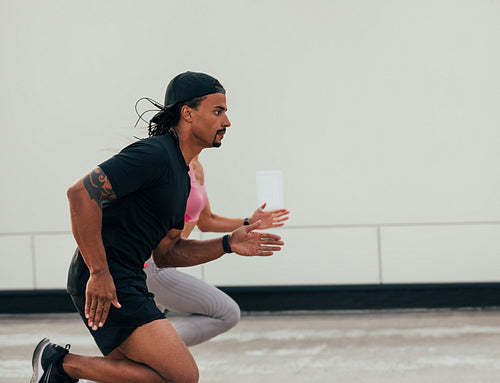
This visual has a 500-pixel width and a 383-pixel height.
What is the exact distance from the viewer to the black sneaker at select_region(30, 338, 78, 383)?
2.16 metres

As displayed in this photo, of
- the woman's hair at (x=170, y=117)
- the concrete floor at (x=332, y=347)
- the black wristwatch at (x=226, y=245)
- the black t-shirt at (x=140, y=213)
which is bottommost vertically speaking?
the concrete floor at (x=332, y=347)

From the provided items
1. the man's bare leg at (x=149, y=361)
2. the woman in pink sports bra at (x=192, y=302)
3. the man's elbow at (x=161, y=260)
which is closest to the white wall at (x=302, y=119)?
the woman in pink sports bra at (x=192, y=302)

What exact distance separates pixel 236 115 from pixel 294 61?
0.67 metres

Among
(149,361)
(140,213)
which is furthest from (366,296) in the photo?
(140,213)

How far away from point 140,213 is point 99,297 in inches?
12.6

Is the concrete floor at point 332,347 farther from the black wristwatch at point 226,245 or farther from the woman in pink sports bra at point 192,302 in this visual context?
the black wristwatch at point 226,245

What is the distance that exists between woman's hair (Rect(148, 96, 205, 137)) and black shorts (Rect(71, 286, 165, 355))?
0.63 m

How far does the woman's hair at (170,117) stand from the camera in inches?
84.7

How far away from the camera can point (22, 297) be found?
508 centimetres

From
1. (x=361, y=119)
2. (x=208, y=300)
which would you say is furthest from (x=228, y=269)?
(x=208, y=300)

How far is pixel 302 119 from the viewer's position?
4848 millimetres

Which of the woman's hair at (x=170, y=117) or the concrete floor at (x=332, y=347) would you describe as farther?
the concrete floor at (x=332, y=347)

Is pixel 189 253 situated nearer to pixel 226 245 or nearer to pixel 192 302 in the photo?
pixel 226 245

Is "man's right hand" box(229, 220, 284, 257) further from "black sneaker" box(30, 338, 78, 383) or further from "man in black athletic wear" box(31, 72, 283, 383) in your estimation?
"black sneaker" box(30, 338, 78, 383)
